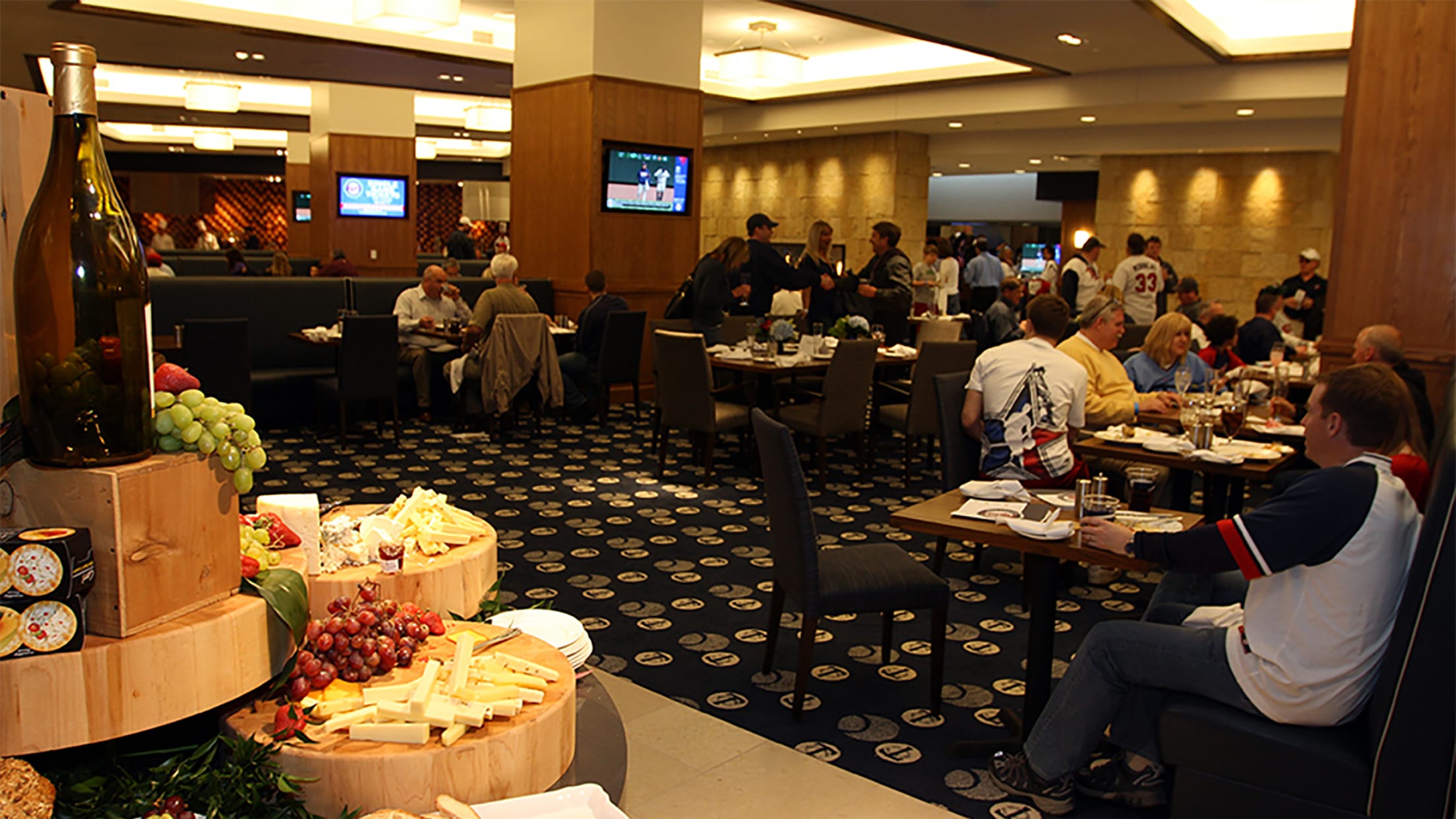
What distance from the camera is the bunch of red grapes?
1589 mm

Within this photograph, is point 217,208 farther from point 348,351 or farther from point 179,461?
point 179,461

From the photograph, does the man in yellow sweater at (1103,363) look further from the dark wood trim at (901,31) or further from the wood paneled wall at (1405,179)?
the dark wood trim at (901,31)

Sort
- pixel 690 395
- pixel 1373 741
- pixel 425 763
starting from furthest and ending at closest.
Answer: pixel 690 395
pixel 1373 741
pixel 425 763

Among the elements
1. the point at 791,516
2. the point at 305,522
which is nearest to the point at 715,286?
the point at 791,516

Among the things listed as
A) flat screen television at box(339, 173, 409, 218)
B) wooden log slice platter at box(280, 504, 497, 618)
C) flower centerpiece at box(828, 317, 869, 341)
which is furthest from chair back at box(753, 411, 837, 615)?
flat screen television at box(339, 173, 409, 218)

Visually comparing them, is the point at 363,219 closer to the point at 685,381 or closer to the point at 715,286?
the point at 715,286

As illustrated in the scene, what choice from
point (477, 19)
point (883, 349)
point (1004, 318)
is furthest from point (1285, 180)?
point (477, 19)

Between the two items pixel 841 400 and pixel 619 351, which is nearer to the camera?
pixel 841 400

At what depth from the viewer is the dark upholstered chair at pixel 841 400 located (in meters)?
6.32

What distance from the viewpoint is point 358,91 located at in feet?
47.8

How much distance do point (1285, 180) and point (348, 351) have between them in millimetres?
13295

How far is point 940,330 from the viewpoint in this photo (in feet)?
31.6

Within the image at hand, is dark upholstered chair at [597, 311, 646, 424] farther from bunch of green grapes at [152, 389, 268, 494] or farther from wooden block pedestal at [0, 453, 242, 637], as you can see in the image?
wooden block pedestal at [0, 453, 242, 637]

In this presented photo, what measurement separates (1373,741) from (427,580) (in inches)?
79.2
